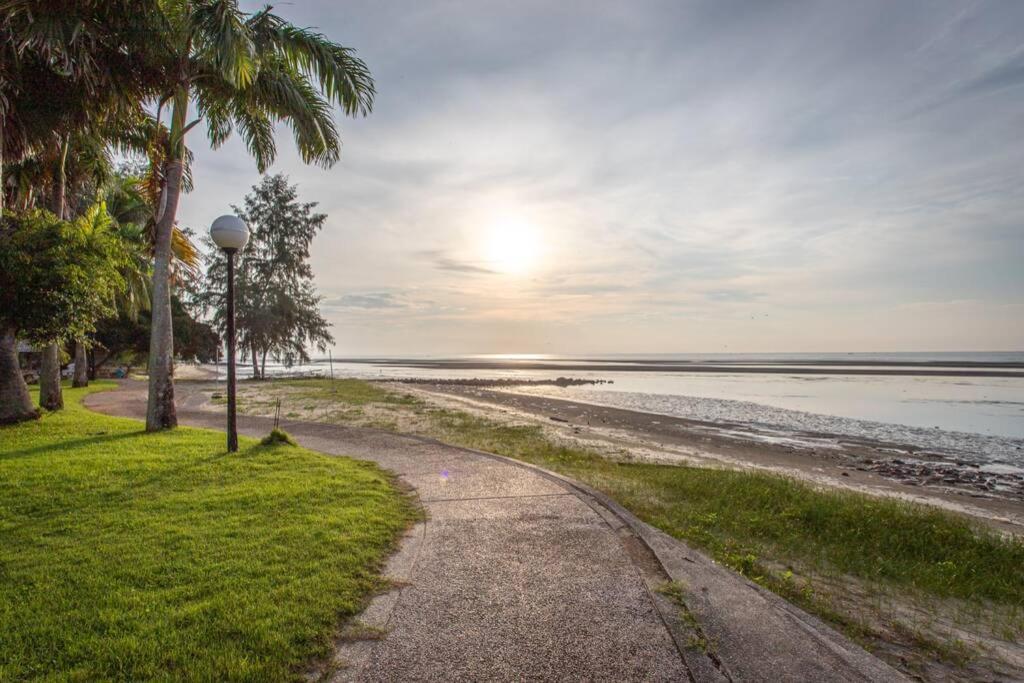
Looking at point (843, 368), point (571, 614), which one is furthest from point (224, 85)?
point (843, 368)

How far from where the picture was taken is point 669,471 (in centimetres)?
920

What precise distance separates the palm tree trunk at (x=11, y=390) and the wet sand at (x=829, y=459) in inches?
494

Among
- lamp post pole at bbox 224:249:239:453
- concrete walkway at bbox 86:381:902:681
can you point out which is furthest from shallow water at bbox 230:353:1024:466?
lamp post pole at bbox 224:249:239:453

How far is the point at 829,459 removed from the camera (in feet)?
40.6

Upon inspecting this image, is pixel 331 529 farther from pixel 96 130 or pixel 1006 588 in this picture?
pixel 96 130

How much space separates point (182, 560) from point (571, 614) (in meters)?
3.34

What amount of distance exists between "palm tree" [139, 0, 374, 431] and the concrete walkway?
338 inches

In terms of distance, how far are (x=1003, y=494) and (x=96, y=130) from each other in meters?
20.7

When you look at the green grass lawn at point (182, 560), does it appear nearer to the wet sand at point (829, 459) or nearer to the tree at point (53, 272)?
the tree at point (53, 272)

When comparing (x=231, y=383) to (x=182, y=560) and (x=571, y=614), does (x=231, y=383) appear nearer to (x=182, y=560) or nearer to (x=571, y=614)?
(x=182, y=560)

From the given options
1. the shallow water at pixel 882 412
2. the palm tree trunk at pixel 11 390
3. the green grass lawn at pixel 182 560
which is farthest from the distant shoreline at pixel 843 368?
the palm tree trunk at pixel 11 390

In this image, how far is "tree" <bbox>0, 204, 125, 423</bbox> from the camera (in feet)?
25.8

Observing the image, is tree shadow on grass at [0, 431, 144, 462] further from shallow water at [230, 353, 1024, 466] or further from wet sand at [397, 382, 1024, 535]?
shallow water at [230, 353, 1024, 466]

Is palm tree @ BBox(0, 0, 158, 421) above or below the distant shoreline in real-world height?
above
